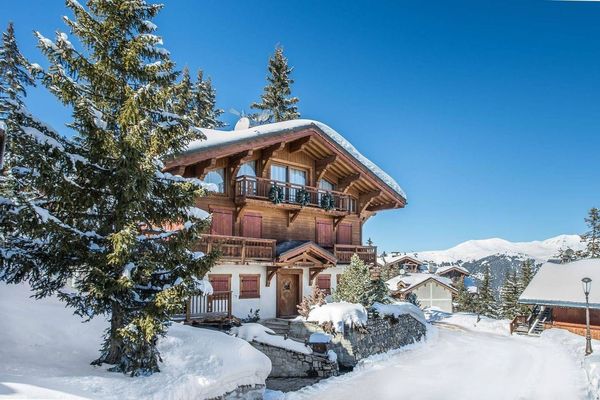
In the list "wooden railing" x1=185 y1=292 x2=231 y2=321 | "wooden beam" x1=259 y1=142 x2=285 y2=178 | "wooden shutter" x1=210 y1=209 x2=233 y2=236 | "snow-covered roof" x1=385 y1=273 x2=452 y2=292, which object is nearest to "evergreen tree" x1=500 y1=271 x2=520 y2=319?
"snow-covered roof" x1=385 y1=273 x2=452 y2=292

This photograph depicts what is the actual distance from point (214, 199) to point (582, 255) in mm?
42967

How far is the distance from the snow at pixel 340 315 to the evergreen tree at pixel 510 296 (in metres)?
26.5

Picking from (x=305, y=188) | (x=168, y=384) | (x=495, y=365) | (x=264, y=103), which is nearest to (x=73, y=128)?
(x=168, y=384)

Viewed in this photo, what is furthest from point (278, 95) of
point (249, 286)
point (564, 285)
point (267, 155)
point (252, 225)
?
point (564, 285)

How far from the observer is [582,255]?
44.3 meters

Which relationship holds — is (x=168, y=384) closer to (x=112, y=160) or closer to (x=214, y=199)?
(x=112, y=160)

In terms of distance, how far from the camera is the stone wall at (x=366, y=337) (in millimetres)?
16672

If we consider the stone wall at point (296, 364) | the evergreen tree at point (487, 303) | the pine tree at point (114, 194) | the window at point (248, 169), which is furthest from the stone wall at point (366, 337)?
the evergreen tree at point (487, 303)

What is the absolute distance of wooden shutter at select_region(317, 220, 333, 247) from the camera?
2273 cm

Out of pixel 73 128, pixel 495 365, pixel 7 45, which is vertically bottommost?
pixel 495 365

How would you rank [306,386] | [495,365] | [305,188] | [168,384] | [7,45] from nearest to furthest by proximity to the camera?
[168,384], [306,386], [495,365], [305,188], [7,45]

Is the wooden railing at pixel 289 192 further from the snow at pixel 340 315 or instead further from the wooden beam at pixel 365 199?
the snow at pixel 340 315

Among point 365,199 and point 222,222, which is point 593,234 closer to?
point 365,199

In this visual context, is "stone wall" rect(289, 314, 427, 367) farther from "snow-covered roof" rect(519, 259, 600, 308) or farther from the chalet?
the chalet
